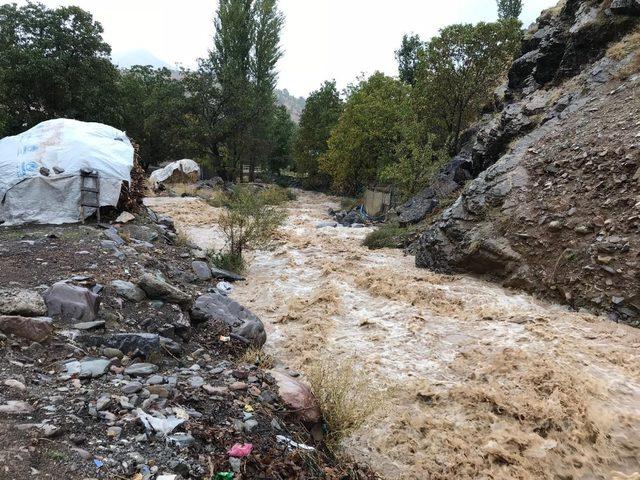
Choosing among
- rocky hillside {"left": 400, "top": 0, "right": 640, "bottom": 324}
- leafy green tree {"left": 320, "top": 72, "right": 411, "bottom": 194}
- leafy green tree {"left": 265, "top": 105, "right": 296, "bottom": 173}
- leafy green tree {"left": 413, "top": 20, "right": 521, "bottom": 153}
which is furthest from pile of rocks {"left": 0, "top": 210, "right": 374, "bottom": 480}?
leafy green tree {"left": 265, "top": 105, "right": 296, "bottom": 173}

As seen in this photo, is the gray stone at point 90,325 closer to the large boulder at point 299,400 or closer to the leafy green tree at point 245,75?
the large boulder at point 299,400

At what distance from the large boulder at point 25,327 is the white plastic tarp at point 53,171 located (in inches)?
213

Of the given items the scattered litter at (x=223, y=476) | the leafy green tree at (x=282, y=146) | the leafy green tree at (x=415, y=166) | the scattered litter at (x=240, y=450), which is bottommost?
the scattered litter at (x=240, y=450)

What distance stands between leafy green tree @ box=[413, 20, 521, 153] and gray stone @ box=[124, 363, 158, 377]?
1414 centimetres

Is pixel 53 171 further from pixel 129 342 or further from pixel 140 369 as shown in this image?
pixel 140 369

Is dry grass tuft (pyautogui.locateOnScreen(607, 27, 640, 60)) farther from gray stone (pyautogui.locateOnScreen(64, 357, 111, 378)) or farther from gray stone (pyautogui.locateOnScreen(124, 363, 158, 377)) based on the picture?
gray stone (pyautogui.locateOnScreen(64, 357, 111, 378))

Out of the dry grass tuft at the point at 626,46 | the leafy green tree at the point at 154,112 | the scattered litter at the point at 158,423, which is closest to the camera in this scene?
the scattered litter at the point at 158,423

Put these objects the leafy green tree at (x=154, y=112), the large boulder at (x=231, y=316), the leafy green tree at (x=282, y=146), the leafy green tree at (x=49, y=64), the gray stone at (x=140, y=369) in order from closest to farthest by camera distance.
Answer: the gray stone at (x=140, y=369) → the large boulder at (x=231, y=316) → the leafy green tree at (x=49, y=64) → the leafy green tree at (x=154, y=112) → the leafy green tree at (x=282, y=146)

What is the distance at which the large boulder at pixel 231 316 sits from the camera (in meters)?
4.96

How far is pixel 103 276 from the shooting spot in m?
5.29

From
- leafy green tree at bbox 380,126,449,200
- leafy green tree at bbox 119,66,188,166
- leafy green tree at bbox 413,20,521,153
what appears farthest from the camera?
Answer: leafy green tree at bbox 119,66,188,166

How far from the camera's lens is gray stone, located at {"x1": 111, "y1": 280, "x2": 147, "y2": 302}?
15.8 feet

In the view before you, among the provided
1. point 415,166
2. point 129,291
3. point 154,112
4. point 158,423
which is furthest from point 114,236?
point 154,112

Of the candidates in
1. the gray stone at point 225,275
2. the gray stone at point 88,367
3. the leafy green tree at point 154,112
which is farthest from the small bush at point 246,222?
the leafy green tree at point 154,112
